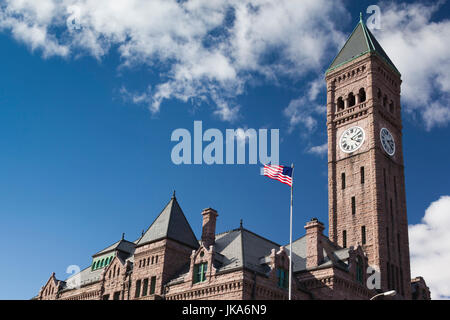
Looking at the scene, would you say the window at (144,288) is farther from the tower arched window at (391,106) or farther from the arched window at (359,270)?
the tower arched window at (391,106)

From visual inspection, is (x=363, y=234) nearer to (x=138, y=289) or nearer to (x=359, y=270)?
(x=359, y=270)

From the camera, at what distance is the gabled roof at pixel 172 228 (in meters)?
51.1

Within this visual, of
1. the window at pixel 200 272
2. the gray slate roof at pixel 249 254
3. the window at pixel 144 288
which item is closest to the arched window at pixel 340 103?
the gray slate roof at pixel 249 254

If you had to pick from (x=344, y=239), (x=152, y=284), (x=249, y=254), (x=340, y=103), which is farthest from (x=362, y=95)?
(x=152, y=284)

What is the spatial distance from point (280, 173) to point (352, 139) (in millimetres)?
28274

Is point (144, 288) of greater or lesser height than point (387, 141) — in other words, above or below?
below

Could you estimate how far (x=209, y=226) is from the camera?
51.5 metres

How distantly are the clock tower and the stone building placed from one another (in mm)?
134

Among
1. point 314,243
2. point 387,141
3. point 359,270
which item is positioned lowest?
point 359,270

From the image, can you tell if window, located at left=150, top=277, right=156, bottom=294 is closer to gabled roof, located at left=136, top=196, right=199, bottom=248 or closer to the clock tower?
gabled roof, located at left=136, top=196, right=199, bottom=248

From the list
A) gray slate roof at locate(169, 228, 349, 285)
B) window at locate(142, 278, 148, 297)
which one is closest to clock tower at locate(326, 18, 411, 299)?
gray slate roof at locate(169, 228, 349, 285)

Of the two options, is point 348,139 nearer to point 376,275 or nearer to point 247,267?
point 376,275

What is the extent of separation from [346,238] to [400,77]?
27111 millimetres
